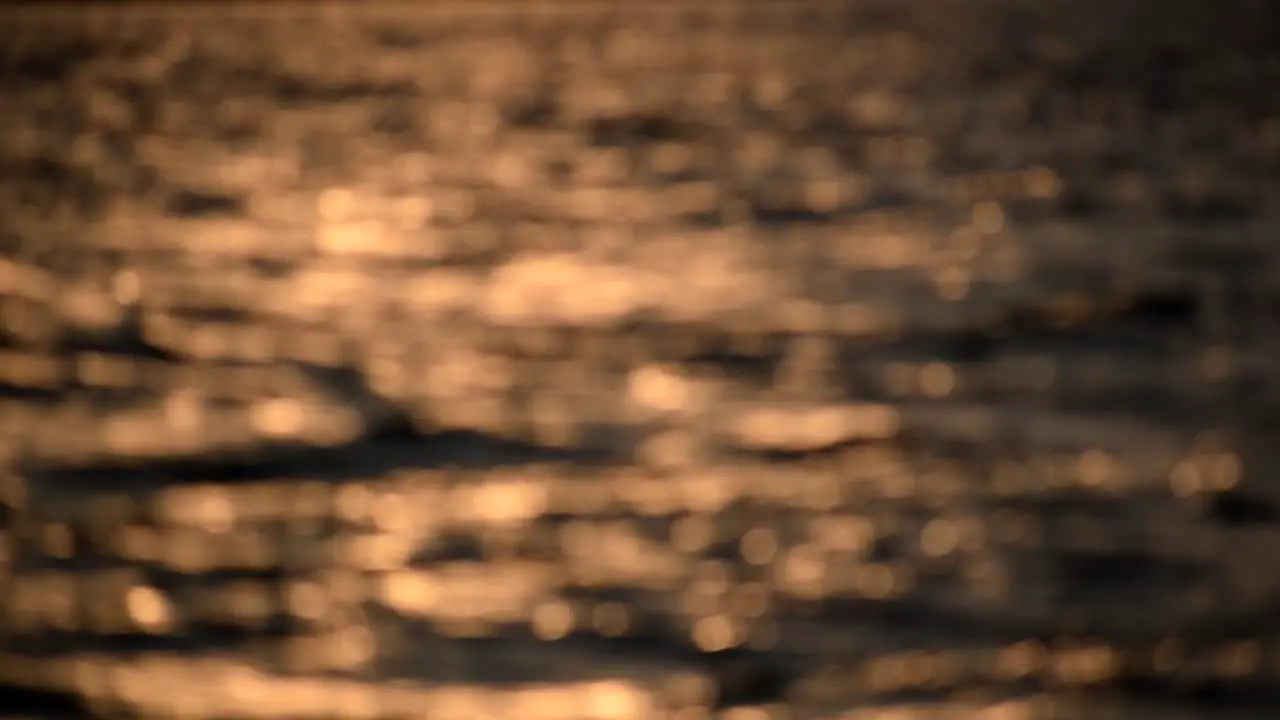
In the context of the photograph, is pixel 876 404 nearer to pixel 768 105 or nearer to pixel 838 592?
pixel 838 592

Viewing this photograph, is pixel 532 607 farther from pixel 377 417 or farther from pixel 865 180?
pixel 865 180

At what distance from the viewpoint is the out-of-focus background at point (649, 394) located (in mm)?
178

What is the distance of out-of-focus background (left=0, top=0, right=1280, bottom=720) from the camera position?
Result: 178mm

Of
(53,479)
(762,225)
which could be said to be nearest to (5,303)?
(53,479)

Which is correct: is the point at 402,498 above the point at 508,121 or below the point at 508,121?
below

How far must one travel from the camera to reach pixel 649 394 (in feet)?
0.77

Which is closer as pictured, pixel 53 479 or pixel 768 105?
pixel 53 479

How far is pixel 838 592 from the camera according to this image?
0.19m

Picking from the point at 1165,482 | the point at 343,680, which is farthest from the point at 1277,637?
the point at 343,680

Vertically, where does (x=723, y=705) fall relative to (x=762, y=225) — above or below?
below

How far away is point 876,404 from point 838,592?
0.05 metres

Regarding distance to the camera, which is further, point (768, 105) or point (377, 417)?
point (768, 105)

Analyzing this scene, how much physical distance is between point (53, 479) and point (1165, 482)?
22cm

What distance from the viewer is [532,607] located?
187 mm
